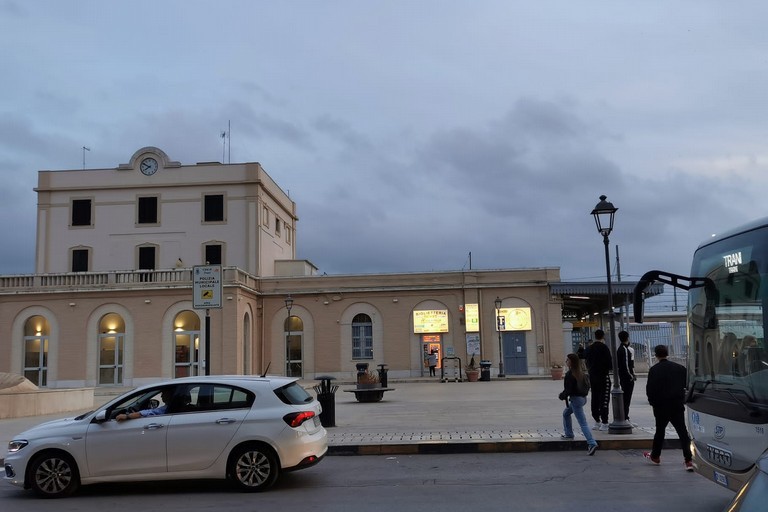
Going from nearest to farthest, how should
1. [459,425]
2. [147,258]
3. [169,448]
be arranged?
[169,448] → [459,425] → [147,258]

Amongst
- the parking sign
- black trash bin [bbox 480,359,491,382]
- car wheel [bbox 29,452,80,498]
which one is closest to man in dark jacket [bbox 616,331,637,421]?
the parking sign

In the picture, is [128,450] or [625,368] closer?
[128,450]

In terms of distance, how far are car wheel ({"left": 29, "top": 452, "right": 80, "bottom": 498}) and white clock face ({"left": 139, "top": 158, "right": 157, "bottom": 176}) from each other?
35.4 m

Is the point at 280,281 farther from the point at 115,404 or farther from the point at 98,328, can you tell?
the point at 115,404

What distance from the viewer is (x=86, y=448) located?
9180mm

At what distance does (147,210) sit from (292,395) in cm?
3536

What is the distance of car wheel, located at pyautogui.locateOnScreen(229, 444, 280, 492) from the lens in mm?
9141

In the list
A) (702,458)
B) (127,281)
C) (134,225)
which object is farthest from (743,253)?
(134,225)

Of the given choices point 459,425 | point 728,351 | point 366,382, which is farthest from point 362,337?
point 728,351

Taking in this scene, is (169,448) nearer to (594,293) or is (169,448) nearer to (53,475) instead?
(53,475)

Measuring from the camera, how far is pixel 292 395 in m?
9.71

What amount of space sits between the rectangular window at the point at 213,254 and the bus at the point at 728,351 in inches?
1412

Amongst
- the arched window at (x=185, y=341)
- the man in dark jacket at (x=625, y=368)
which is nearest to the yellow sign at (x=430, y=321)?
the arched window at (x=185, y=341)

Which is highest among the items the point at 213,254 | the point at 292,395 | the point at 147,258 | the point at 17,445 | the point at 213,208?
the point at 213,208
